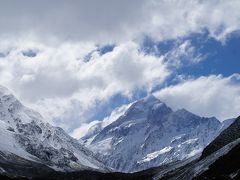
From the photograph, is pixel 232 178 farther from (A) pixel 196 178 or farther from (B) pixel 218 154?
(B) pixel 218 154

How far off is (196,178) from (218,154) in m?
19.7

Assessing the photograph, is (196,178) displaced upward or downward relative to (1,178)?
downward

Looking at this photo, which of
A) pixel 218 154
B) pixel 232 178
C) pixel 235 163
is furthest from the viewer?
pixel 218 154

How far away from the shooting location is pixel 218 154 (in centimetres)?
19662

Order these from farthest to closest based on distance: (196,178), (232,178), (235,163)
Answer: (196,178)
(235,163)
(232,178)

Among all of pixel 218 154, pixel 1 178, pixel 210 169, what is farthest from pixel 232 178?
pixel 1 178

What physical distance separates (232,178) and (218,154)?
1833 inches

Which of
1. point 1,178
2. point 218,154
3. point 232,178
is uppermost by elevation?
point 1,178

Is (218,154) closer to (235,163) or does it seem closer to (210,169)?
(210,169)

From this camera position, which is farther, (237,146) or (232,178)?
(237,146)

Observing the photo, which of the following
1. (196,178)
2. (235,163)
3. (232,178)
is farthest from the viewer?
(196,178)

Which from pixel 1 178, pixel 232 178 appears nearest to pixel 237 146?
pixel 232 178

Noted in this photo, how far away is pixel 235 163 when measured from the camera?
16700 centimetres

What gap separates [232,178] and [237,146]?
35.3m
